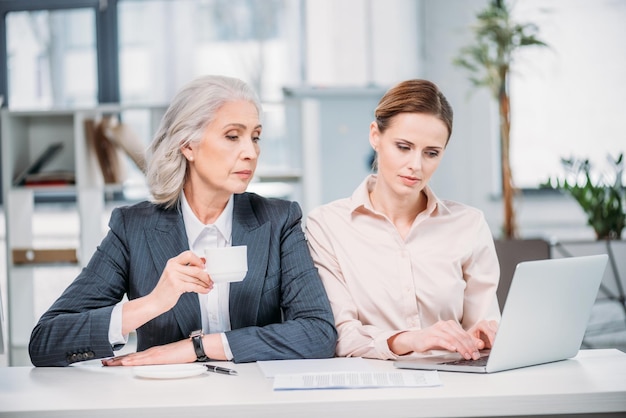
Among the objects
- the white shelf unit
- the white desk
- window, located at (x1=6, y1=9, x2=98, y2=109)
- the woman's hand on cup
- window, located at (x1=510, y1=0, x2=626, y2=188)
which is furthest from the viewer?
→ window, located at (x1=6, y1=9, x2=98, y2=109)

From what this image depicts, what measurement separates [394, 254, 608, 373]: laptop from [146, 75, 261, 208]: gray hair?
774 mm

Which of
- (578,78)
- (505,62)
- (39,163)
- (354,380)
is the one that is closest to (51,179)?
(39,163)

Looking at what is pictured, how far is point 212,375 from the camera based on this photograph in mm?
1792

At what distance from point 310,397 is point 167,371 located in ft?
1.15

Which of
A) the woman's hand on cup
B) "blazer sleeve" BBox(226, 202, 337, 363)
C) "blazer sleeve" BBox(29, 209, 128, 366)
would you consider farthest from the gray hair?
the woman's hand on cup

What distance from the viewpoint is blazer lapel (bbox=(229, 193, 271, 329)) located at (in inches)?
86.4

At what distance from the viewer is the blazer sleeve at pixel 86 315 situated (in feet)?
6.59

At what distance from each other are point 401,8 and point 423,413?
597cm

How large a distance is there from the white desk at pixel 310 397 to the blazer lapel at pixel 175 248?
1.30 ft

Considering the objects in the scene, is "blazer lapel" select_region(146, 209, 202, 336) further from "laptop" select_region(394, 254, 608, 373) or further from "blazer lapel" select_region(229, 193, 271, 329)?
"laptop" select_region(394, 254, 608, 373)

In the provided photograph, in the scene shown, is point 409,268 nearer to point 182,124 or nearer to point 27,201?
point 182,124

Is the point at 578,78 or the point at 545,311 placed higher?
the point at 578,78

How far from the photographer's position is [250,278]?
2.19 meters

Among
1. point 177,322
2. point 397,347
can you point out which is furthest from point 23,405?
point 397,347
